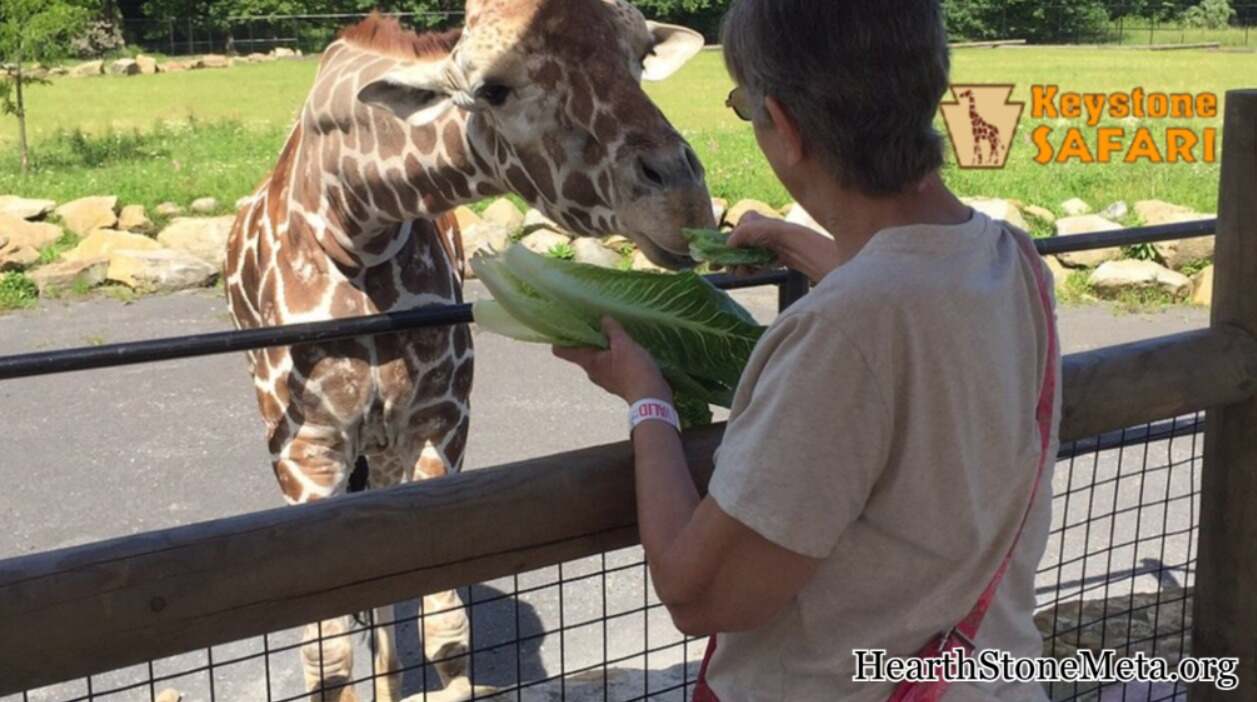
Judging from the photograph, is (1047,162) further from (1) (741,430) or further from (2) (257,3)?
(2) (257,3)

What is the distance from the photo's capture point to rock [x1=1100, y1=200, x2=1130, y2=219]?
1170 cm

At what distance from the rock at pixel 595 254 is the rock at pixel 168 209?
192 inches

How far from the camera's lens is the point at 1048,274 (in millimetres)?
1632

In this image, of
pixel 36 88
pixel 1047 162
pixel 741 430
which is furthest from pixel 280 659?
pixel 36 88

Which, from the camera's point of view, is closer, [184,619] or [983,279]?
[983,279]

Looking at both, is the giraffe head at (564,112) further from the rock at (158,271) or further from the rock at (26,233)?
the rock at (26,233)

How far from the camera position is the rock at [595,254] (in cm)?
1053

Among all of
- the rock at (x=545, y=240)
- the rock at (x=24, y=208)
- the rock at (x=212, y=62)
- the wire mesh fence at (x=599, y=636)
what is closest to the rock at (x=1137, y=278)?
the wire mesh fence at (x=599, y=636)

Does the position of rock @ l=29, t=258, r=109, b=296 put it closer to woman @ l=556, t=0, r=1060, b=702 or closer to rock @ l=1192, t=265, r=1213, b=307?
rock @ l=1192, t=265, r=1213, b=307

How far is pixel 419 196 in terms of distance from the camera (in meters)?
3.72

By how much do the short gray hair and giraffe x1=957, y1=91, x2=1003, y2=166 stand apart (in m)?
14.8

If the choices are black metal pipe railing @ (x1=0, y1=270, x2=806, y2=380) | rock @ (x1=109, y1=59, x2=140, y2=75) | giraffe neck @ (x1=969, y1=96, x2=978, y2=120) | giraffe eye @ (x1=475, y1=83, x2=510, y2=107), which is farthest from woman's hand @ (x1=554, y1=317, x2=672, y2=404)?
rock @ (x1=109, y1=59, x2=140, y2=75)

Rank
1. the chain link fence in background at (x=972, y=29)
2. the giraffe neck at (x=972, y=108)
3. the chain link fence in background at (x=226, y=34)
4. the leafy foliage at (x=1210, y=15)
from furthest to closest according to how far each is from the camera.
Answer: the leafy foliage at (x=1210, y=15), the chain link fence in background at (x=972, y=29), the chain link fence in background at (x=226, y=34), the giraffe neck at (x=972, y=108)

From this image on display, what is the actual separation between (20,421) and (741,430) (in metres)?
7.59
